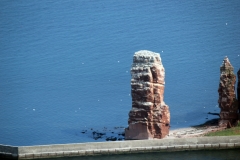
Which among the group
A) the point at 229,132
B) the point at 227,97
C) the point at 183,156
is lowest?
the point at 183,156

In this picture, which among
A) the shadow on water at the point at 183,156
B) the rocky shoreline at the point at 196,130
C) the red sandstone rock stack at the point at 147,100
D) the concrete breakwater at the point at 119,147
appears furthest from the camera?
the rocky shoreline at the point at 196,130

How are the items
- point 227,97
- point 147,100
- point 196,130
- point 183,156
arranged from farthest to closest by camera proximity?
point 196,130 < point 227,97 < point 147,100 < point 183,156

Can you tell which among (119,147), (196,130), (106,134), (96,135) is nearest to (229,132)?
Result: (196,130)

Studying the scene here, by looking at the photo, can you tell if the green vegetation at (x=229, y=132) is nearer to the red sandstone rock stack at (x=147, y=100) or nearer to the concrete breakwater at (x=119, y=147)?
the concrete breakwater at (x=119, y=147)

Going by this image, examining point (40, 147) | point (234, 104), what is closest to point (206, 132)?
point (234, 104)

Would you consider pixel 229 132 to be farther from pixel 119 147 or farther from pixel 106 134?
pixel 106 134

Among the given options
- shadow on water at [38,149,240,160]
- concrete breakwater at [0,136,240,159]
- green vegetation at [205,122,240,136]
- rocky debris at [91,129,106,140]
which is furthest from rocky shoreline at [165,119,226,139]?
rocky debris at [91,129,106,140]

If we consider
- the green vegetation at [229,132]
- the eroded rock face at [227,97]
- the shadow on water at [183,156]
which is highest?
the eroded rock face at [227,97]

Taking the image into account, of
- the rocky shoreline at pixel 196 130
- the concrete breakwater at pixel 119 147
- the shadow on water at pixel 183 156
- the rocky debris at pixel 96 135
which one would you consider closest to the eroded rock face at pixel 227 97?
the rocky shoreline at pixel 196 130
